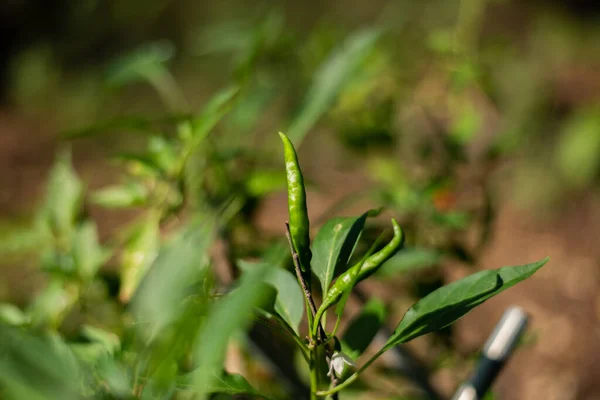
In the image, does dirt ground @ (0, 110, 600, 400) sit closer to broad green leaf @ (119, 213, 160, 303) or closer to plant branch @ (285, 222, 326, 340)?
broad green leaf @ (119, 213, 160, 303)

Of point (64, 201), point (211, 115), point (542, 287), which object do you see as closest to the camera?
point (211, 115)

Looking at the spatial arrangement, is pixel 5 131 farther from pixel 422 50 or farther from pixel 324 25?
pixel 324 25

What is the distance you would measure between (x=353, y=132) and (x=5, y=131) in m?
2.32

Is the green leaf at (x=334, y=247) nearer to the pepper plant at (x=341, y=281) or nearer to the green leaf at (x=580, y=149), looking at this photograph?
the pepper plant at (x=341, y=281)

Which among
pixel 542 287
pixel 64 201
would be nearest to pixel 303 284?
pixel 64 201

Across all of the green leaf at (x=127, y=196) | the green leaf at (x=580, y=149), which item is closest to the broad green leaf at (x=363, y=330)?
the green leaf at (x=127, y=196)

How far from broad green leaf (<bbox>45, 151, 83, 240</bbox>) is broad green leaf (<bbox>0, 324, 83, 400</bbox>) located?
35 centimetres

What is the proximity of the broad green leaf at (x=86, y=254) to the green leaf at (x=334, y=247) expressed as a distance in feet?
0.84

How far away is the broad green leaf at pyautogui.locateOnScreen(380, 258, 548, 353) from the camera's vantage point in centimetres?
30

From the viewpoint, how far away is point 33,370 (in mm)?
223

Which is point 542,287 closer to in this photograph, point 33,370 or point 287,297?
point 287,297

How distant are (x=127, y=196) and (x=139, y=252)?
0.20 feet

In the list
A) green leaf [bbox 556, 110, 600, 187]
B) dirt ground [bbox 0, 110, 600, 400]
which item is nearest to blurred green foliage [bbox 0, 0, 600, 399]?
dirt ground [bbox 0, 110, 600, 400]

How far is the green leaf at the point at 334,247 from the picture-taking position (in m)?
0.32
